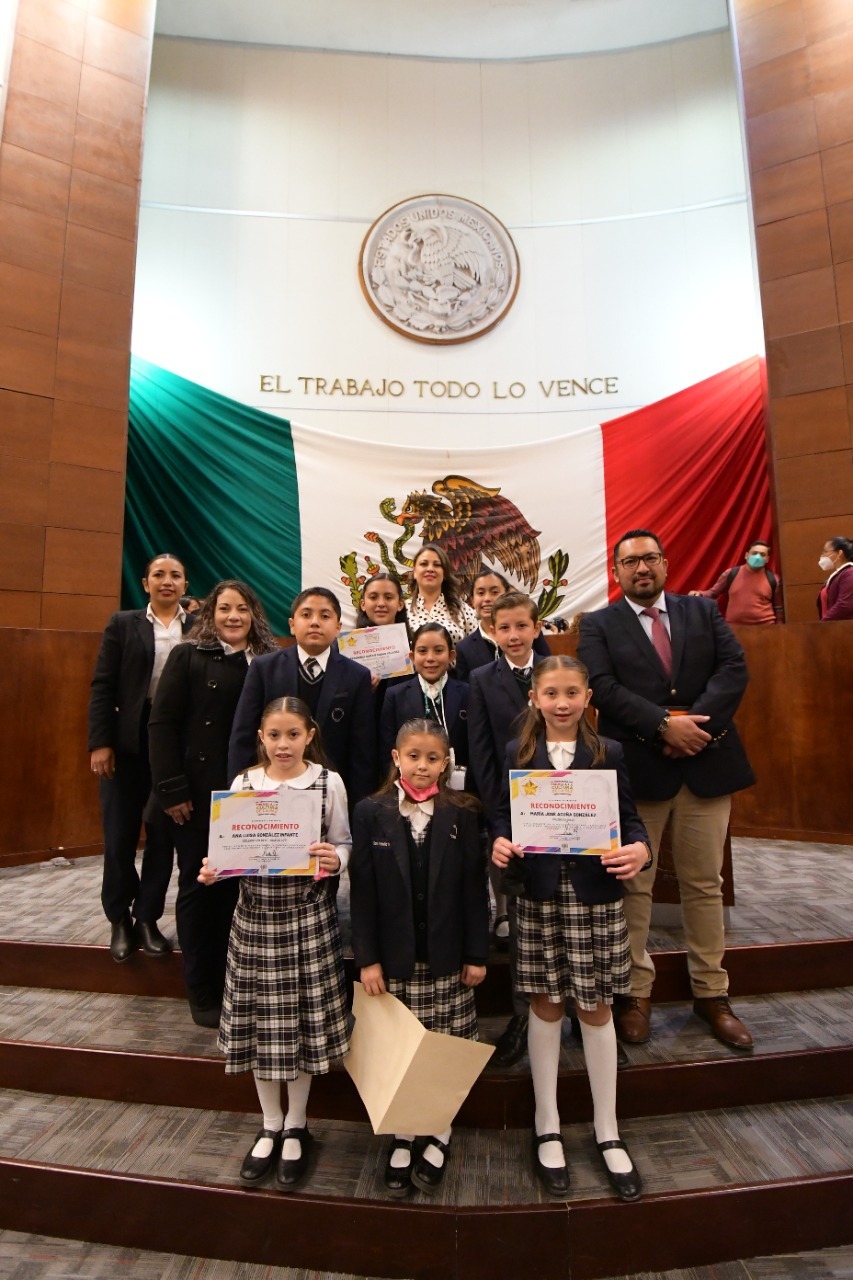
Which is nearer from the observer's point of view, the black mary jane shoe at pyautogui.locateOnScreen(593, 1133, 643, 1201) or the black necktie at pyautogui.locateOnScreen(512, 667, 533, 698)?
the black mary jane shoe at pyautogui.locateOnScreen(593, 1133, 643, 1201)

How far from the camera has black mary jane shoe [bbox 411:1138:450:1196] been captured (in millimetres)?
1438

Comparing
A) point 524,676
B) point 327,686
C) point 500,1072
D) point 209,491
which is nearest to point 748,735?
point 524,676

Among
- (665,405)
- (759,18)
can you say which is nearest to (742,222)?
(759,18)

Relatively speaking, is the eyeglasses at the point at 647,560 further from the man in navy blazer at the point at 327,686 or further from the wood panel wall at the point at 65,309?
the wood panel wall at the point at 65,309

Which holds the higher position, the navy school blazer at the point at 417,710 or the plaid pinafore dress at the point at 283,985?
the navy school blazer at the point at 417,710

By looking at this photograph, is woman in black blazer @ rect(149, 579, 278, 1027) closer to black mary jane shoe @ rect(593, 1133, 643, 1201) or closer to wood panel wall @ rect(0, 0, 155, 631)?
black mary jane shoe @ rect(593, 1133, 643, 1201)

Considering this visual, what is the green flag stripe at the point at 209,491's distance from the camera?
495 cm

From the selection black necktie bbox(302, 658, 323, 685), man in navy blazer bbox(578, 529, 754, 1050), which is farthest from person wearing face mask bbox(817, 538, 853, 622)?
black necktie bbox(302, 658, 323, 685)

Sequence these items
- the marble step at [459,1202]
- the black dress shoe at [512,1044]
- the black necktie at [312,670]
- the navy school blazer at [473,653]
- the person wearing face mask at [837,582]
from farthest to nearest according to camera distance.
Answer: the person wearing face mask at [837,582]
the navy school blazer at [473,653]
the black necktie at [312,670]
the black dress shoe at [512,1044]
the marble step at [459,1202]

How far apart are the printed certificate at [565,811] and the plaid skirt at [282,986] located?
497 mm

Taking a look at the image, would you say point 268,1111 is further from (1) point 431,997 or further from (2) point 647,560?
(2) point 647,560

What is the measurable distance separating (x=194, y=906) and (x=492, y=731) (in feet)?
2.97

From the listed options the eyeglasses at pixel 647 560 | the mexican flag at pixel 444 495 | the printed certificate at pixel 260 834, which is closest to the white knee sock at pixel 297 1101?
the printed certificate at pixel 260 834

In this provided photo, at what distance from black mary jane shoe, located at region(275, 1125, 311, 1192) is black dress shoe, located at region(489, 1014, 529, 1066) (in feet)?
1.56
